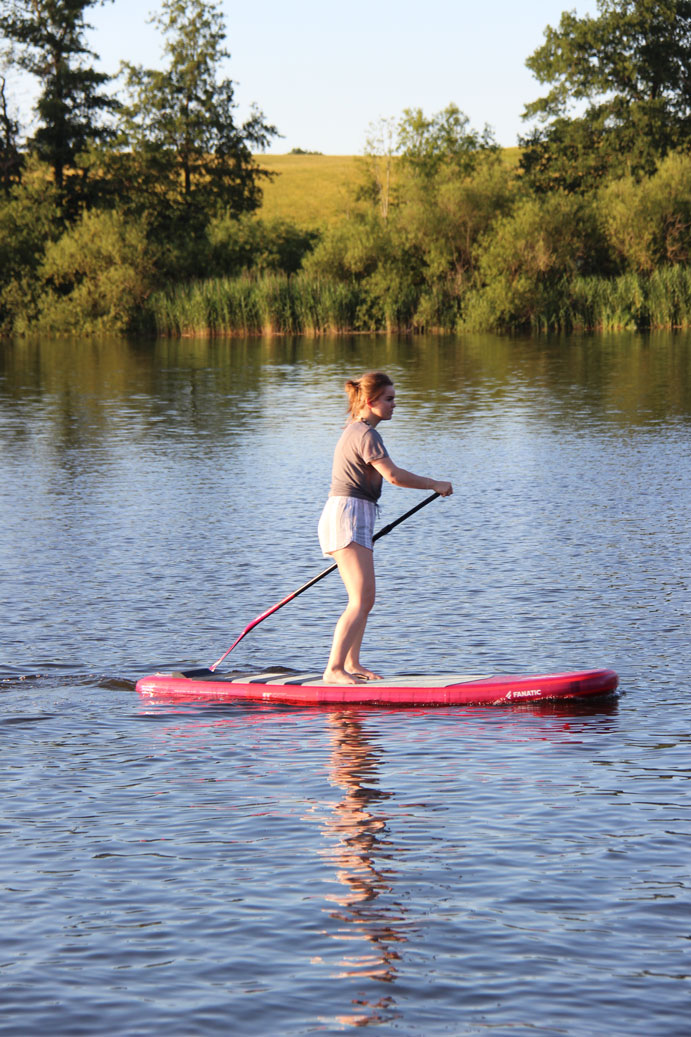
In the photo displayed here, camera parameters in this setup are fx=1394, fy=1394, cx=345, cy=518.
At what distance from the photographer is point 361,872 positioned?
19.7ft

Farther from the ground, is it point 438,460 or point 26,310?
point 26,310

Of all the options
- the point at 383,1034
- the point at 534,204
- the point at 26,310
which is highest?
the point at 534,204

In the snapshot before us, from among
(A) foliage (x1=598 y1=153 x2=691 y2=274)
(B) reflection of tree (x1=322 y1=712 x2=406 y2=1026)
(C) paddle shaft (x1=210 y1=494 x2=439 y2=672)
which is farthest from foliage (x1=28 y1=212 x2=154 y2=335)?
(B) reflection of tree (x1=322 y1=712 x2=406 y2=1026)

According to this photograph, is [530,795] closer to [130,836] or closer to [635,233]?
[130,836]

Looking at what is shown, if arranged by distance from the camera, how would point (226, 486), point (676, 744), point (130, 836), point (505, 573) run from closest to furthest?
point (130, 836) → point (676, 744) → point (505, 573) → point (226, 486)

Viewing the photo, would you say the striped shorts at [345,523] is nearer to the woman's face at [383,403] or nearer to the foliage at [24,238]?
the woman's face at [383,403]

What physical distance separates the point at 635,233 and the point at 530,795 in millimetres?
52100

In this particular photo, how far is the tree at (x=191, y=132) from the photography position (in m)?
71.1

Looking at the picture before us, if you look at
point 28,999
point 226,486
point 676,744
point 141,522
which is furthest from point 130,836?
point 226,486

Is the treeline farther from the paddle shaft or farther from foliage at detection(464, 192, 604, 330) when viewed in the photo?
the paddle shaft

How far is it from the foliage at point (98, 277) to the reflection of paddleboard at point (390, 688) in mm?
50810

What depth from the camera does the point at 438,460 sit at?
20906mm

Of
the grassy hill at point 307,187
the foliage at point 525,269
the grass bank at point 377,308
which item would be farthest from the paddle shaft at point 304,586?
the grassy hill at point 307,187

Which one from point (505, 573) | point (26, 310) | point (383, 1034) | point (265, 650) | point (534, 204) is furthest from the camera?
point (26, 310)
